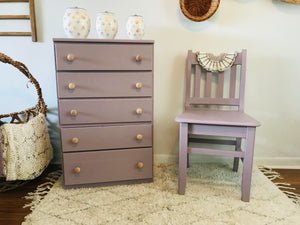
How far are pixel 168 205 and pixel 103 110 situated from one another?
2.14ft

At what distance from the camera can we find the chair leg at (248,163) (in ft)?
3.78

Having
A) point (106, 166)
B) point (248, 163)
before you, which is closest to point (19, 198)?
point (106, 166)

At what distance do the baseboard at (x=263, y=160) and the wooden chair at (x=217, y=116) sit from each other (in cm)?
25

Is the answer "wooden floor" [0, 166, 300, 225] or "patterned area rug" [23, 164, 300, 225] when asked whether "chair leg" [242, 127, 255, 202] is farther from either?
"wooden floor" [0, 166, 300, 225]

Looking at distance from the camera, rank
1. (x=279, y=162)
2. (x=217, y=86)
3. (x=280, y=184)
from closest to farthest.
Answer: (x=280, y=184) → (x=217, y=86) → (x=279, y=162)

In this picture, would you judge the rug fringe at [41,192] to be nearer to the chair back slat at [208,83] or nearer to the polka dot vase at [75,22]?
the polka dot vase at [75,22]

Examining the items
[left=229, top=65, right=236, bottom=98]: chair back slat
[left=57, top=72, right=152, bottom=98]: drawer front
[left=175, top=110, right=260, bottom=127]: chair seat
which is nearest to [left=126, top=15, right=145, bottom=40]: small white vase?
[left=57, top=72, right=152, bottom=98]: drawer front

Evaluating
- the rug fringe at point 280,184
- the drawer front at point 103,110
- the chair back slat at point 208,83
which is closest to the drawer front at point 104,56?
the drawer front at point 103,110

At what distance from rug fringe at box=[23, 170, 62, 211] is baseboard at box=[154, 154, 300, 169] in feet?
2.54

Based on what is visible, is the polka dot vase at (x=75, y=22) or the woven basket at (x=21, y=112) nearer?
the polka dot vase at (x=75, y=22)

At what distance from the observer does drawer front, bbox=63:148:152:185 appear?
4.29ft

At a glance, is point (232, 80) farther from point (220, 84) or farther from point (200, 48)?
point (200, 48)

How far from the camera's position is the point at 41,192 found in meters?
1.32

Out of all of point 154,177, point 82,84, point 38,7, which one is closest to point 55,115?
point 82,84
